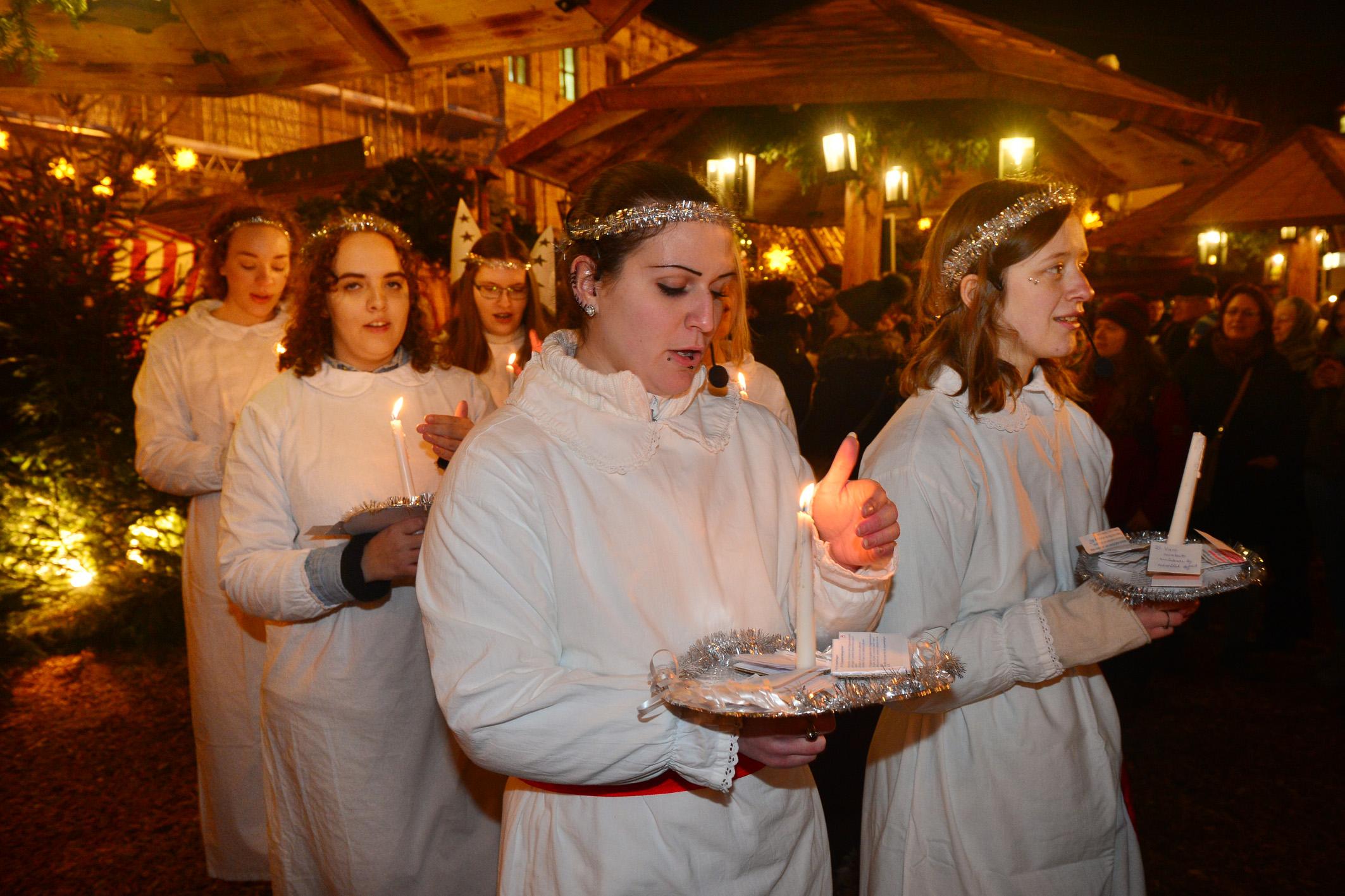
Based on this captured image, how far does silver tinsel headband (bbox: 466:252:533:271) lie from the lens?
4.85m

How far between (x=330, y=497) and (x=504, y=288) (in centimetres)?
212

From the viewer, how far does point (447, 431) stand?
2.79 meters

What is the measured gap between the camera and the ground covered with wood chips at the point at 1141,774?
13.8 feet

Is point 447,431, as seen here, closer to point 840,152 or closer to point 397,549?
point 397,549

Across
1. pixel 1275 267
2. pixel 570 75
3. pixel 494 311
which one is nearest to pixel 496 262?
pixel 494 311

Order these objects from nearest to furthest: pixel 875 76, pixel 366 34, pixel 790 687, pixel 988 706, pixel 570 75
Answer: pixel 790 687, pixel 988 706, pixel 366 34, pixel 875 76, pixel 570 75

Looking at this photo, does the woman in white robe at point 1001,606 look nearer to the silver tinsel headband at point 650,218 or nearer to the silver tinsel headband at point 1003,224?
the silver tinsel headband at point 1003,224

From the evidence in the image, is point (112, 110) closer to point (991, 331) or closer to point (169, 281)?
point (169, 281)

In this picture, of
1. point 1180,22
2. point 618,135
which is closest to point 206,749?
point 618,135

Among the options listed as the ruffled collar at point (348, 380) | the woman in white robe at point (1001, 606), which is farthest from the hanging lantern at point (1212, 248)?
the ruffled collar at point (348, 380)

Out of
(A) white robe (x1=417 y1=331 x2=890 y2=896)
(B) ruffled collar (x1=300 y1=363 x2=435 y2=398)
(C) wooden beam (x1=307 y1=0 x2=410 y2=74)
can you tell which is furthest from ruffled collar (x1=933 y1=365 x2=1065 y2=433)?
(C) wooden beam (x1=307 y1=0 x2=410 y2=74)

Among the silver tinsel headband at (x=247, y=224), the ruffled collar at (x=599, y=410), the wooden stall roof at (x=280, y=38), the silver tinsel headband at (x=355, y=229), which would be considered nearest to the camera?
the ruffled collar at (x=599, y=410)

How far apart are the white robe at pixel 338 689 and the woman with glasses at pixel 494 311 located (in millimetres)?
1723

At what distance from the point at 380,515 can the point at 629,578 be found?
109cm
